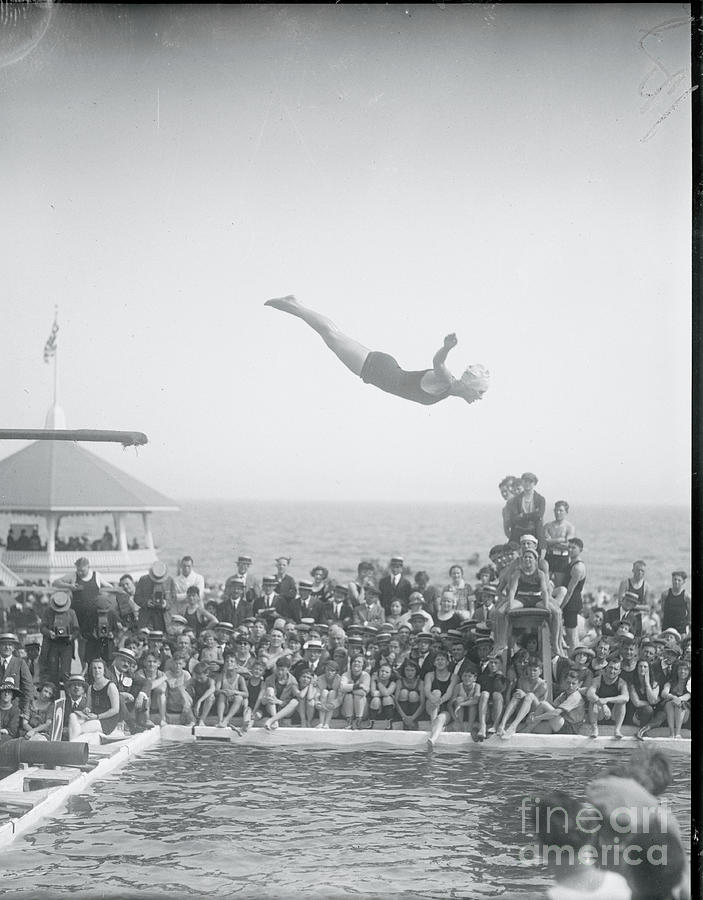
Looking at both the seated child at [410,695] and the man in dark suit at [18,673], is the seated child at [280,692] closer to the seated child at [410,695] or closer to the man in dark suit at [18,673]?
the seated child at [410,695]

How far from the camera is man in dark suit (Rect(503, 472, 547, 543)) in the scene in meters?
7.89

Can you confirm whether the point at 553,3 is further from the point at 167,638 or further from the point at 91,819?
the point at 91,819

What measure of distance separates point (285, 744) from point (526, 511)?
2.51m

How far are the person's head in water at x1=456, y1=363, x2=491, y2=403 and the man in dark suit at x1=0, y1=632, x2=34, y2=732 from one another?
379 centimetres

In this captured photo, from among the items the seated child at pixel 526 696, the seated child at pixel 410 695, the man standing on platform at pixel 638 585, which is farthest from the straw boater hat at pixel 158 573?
the man standing on platform at pixel 638 585

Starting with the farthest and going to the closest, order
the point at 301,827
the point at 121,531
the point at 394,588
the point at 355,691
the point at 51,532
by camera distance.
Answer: the point at 121,531 < the point at 51,532 < the point at 394,588 < the point at 355,691 < the point at 301,827

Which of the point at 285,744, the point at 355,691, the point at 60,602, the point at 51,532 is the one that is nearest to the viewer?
the point at 285,744

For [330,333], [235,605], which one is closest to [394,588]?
[235,605]

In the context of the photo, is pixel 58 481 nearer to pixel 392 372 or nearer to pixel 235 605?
pixel 235 605

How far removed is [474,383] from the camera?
25.4ft

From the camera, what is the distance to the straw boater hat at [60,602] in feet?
26.4

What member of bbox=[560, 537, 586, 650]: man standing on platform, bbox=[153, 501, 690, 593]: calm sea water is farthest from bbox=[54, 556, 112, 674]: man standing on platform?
bbox=[153, 501, 690, 593]: calm sea water

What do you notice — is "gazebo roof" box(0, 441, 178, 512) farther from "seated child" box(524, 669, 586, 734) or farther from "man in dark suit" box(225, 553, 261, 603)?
"seated child" box(524, 669, 586, 734)

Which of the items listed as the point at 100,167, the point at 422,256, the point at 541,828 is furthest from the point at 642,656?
the point at 100,167
